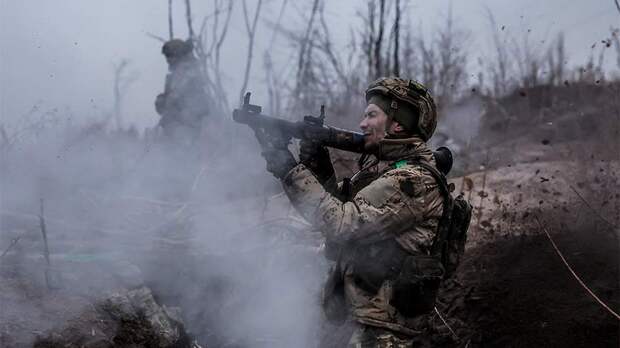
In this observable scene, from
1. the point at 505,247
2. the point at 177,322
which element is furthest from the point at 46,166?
the point at 505,247

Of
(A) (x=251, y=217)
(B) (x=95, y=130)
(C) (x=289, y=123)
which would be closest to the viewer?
(C) (x=289, y=123)

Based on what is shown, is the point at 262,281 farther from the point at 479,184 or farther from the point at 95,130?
the point at 479,184

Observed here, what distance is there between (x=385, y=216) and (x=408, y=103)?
576 mm

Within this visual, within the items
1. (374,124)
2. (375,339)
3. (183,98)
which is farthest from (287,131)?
(183,98)

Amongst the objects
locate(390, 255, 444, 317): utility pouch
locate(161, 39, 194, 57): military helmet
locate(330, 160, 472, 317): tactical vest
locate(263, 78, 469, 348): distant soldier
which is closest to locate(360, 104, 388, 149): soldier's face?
locate(263, 78, 469, 348): distant soldier

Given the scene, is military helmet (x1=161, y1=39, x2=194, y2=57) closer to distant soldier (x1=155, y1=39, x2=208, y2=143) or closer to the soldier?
distant soldier (x1=155, y1=39, x2=208, y2=143)

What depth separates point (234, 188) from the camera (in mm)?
7531

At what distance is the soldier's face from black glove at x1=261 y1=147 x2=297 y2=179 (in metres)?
0.42

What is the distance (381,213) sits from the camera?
7.95ft

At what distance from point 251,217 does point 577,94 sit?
12559 millimetres

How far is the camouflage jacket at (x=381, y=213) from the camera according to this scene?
2.40 m

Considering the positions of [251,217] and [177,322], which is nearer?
[177,322]

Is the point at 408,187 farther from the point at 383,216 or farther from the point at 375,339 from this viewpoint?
the point at 375,339

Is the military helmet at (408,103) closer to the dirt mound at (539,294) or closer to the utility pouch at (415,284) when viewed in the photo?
the utility pouch at (415,284)
